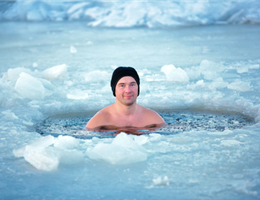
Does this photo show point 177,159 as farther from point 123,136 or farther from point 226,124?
point 226,124

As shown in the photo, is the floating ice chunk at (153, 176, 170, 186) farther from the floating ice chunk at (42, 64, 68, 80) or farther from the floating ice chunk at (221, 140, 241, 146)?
the floating ice chunk at (42, 64, 68, 80)

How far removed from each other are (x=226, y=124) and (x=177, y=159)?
54.4 inches

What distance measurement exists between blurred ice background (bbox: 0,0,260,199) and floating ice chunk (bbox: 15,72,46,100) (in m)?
0.01

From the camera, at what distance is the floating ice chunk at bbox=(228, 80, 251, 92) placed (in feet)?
14.8

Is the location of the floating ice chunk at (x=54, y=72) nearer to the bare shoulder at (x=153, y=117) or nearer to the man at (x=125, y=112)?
the man at (x=125, y=112)

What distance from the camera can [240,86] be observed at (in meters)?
4.57

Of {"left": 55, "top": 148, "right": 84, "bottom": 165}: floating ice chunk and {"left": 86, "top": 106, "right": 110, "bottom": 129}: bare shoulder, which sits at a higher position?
{"left": 86, "top": 106, "right": 110, "bottom": 129}: bare shoulder

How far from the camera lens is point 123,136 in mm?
2578

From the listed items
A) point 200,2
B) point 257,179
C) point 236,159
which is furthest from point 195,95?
point 200,2

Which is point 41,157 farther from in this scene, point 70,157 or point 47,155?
point 70,157

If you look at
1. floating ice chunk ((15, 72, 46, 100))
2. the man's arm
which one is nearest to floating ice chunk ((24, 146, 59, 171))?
the man's arm

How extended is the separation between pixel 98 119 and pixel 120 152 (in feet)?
4.09

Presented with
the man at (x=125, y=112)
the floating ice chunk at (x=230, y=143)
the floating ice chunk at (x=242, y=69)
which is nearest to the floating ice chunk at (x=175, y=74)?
the floating ice chunk at (x=242, y=69)

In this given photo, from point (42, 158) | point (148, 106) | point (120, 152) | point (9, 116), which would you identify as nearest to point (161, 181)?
point (120, 152)
